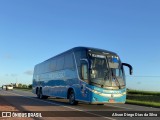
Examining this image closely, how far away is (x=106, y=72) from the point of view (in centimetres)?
2041

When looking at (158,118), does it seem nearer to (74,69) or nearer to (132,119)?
(132,119)

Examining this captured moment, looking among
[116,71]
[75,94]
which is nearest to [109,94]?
[116,71]

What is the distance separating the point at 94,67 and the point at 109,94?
1851 mm

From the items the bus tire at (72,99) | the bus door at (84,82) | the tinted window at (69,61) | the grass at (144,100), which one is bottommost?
the grass at (144,100)

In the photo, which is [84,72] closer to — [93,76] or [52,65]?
[93,76]

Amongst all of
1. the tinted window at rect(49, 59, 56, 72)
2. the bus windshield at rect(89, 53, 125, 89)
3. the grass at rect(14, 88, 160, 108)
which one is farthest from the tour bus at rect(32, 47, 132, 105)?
the grass at rect(14, 88, 160, 108)

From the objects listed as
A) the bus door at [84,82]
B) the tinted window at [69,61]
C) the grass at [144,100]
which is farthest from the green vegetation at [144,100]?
the bus door at [84,82]

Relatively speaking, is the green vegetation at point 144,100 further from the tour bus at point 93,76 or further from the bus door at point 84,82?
the bus door at point 84,82

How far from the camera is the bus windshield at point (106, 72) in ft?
66.1

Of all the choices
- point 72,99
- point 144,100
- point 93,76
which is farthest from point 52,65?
point 144,100

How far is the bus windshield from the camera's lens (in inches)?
794

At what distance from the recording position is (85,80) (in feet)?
67.6

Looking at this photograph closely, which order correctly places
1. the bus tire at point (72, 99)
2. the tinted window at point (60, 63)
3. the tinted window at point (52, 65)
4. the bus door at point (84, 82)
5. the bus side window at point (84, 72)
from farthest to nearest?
the tinted window at point (52, 65), the tinted window at point (60, 63), the bus tire at point (72, 99), the bus side window at point (84, 72), the bus door at point (84, 82)

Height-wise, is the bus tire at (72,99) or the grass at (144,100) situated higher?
the bus tire at (72,99)
